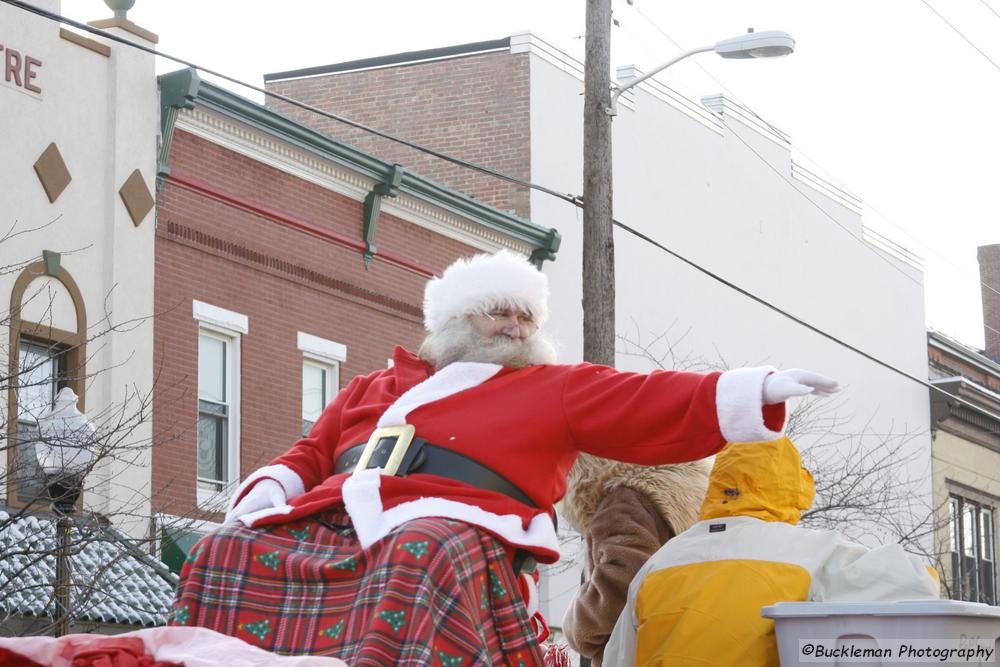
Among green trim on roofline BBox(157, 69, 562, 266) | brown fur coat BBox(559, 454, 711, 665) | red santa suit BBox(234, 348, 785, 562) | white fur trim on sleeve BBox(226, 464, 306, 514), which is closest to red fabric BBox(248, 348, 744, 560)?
red santa suit BBox(234, 348, 785, 562)

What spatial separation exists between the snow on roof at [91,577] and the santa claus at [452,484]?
6400mm

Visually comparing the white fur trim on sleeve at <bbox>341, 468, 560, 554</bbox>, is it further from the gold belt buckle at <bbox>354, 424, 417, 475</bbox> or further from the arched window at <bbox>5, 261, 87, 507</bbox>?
the arched window at <bbox>5, 261, 87, 507</bbox>

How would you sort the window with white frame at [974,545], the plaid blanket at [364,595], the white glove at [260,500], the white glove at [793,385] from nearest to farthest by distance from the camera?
the plaid blanket at [364,595] → the white glove at [793,385] → the white glove at [260,500] → the window with white frame at [974,545]

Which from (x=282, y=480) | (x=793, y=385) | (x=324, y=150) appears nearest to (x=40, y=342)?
(x=324, y=150)

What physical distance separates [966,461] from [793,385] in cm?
2752

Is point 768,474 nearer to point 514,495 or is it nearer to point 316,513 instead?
point 514,495

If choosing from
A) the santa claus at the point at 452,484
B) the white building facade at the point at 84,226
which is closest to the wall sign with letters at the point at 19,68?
the white building facade at the point at 84,226

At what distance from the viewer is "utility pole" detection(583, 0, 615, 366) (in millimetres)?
13836

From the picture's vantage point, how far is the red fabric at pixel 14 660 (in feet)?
14.7

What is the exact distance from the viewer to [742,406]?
18.6 feet

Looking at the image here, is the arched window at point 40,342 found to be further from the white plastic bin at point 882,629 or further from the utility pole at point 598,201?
the white plastic bin at point 882,629

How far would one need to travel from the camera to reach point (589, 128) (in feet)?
47.6

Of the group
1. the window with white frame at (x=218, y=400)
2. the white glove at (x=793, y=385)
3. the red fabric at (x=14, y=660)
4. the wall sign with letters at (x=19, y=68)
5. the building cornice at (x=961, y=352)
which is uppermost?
the building cornice at (x=961, y=352)

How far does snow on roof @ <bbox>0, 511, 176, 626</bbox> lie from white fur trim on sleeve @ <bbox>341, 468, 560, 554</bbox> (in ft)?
22.0
